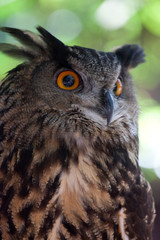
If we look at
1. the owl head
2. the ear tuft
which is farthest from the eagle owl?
the ear tuft

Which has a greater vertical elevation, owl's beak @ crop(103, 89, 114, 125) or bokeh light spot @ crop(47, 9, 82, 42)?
bokeh light spot @ crop(47, 9, 82, 42)

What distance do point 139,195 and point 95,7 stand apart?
1677mm

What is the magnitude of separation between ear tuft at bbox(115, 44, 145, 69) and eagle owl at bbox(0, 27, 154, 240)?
0.87 ft

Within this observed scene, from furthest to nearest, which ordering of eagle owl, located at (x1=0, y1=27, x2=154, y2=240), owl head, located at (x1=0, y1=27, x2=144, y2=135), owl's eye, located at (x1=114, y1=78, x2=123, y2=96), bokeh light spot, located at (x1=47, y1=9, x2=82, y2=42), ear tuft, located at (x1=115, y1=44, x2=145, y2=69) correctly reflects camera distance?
bokeh light spot, located at (x1=47, y1=9, x2=82, y2=42) → ear tuft, located at (x1=115, y1=44, x2=145, y2=69) → owl's eye, located at (x1=114, y1=78, x2=123, y2=96) → owl head, located at (x1=0, y1=27, x2=144, y2=135) → eagle owl, located at (x1=0, y1=27, x2=154, y2=240)

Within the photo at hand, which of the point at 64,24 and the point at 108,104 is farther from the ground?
the point at 64,24

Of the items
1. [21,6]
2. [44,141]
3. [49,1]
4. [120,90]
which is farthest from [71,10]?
[44,141]

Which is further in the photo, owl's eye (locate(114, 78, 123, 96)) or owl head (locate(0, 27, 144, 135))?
owl's eye (locate(114, 78, 123, 96))

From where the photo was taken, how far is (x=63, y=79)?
150cm

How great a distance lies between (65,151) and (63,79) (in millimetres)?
291

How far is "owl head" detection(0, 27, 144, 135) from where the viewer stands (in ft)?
4.80

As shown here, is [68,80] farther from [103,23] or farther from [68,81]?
[103,23]

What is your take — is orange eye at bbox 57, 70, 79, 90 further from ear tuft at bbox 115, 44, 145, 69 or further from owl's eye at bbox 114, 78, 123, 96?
ear tuft at bbox 115, 44, 145, 69

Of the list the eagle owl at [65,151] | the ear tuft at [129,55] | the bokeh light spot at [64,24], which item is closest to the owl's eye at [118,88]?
the eagle owl at [65,151]

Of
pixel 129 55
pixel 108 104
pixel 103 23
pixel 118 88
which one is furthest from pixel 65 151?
pixel 103 23
